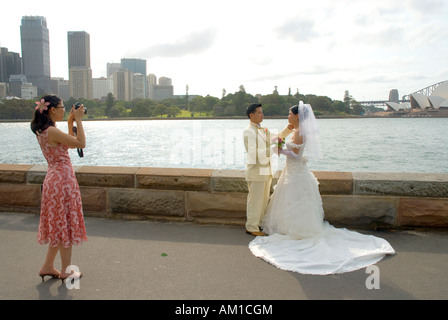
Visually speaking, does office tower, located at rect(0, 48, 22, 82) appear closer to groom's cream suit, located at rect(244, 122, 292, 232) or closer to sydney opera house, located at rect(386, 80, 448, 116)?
sydney opera house, located at rect(386, 80, 448, 116)

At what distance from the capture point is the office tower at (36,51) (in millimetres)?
154875

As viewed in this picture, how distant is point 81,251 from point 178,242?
3.68 feet

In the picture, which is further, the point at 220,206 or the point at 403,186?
the point at 220,206

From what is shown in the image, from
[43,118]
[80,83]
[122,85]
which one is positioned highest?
[122,85]

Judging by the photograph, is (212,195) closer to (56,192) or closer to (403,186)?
(56,192)

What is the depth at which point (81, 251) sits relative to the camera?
4211 mm

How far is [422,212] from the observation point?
491 cm

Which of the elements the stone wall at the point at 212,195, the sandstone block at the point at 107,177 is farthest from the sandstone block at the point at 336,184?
the sandstone block at the point at 107,177

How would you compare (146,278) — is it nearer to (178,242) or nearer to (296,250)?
(178,242)

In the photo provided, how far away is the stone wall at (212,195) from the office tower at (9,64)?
198834 mm

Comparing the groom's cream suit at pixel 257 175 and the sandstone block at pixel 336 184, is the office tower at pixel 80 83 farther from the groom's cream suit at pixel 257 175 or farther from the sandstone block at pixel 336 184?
the sandstone block at pixel 336 184

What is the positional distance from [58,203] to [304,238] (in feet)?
9.49

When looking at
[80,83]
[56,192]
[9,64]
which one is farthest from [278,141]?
[9,64]

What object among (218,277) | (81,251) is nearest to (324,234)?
(218,277)
